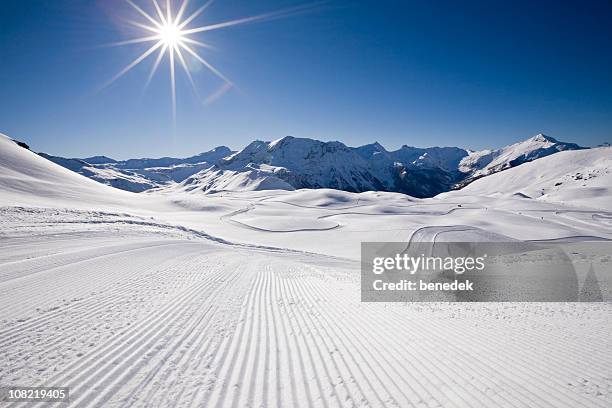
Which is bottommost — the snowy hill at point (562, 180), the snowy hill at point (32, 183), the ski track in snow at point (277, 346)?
the ski track in snow at point (277, 346)

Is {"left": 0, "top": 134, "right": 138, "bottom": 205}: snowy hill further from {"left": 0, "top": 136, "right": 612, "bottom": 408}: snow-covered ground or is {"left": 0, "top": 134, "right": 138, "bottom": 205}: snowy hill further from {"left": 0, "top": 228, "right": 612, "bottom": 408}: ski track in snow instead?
{"left": 0, "top": 228, "right": 612, "bottom": 408}: ski track in snow

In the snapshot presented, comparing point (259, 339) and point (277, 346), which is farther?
point (259, 339)

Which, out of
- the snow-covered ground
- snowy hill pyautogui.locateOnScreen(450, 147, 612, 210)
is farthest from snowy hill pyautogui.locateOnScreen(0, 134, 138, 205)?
snowy hill pyautogui.locateOnScreen(450, 147, 612, 210)

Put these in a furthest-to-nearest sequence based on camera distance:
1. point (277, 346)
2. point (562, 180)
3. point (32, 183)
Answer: point (562, 180) → point (32, 183) → point (277, 346)

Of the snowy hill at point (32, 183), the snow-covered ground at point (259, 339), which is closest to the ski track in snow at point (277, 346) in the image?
the snow-covered ground at point (259, 339)

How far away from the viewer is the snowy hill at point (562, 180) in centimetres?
11140

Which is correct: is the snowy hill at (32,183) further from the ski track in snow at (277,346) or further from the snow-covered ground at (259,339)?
the ski track in snow at (277,346)

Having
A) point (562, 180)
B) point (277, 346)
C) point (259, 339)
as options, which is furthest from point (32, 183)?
point (562, 180)

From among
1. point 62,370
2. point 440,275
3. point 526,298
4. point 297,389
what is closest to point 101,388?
point 62,370

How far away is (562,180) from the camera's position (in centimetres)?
15275

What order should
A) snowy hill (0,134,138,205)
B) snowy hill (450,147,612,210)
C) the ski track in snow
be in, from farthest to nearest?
snowy hill (450,147,612,210)
snowy hill (0,134,138,205)
the ski track in snow

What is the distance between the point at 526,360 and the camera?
7.01 metres

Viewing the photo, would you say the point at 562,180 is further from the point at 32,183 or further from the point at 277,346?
the point at 32,183

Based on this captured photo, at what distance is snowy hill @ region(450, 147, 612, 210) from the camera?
111400 mm
